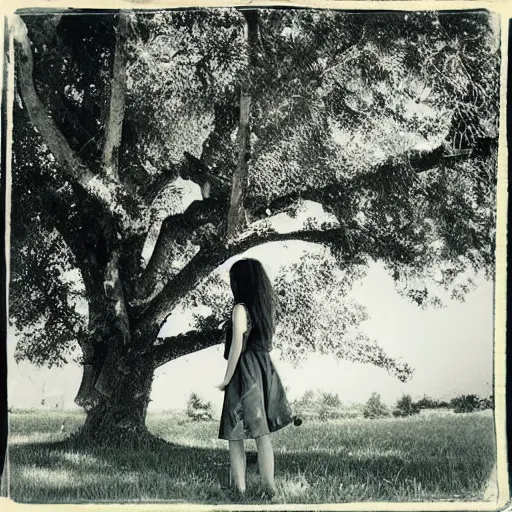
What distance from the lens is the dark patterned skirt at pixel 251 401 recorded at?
473 centimetres

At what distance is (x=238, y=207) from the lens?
5.38 m

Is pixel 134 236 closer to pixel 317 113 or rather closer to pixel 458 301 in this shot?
pixel 317 113

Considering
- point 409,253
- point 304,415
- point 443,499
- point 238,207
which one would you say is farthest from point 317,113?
point 443,499

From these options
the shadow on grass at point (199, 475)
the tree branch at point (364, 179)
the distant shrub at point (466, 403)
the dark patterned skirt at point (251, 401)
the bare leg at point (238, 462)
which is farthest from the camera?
the tree branch at point (364, 179)

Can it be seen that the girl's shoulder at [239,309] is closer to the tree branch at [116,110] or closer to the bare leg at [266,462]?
the bare leg at [266,462]

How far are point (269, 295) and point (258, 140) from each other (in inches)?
47.7

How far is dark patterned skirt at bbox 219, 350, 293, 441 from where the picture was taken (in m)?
4.73

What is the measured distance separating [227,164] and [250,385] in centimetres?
172

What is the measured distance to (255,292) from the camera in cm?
492

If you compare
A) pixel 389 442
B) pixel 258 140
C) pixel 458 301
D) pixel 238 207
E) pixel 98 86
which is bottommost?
pixel 389 442

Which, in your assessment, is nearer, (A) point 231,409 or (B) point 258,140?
(A) point 231,409

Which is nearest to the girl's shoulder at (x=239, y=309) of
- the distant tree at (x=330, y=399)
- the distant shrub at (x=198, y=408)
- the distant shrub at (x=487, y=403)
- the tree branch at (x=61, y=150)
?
the distant shrub at (x=198, y=408)

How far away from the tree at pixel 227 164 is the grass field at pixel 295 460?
287mm

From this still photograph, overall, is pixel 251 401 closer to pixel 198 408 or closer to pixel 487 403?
pixel 198 408
